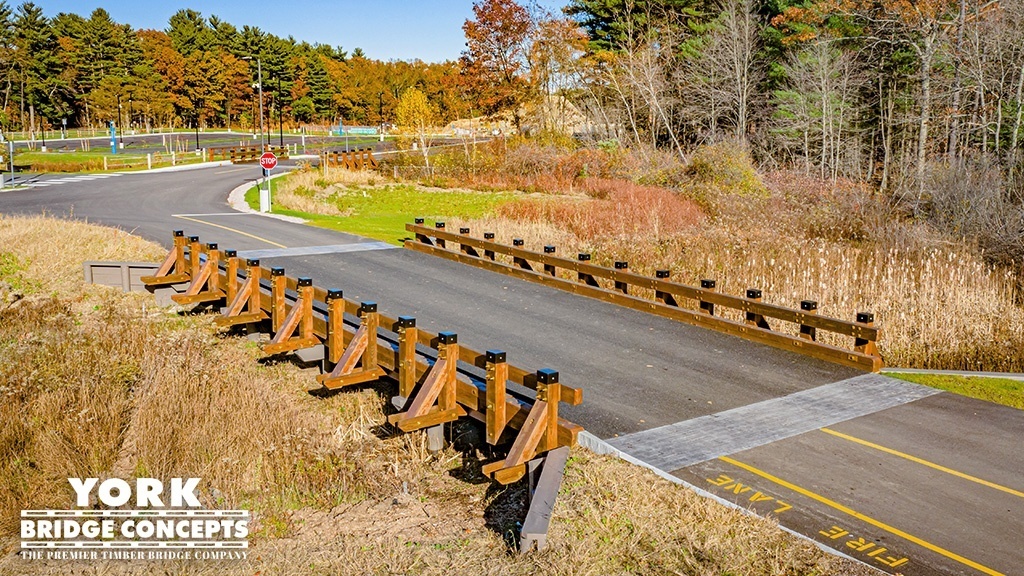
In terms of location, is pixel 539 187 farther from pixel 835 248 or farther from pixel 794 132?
pixel 835 248

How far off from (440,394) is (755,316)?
6507 mm

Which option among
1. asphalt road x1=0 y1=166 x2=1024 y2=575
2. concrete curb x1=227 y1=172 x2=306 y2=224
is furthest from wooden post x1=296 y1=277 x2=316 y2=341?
concrete curb x1=227 y1=172 x2=306 y2=224

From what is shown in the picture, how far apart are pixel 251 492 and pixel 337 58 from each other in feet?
425

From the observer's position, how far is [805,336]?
1280cm

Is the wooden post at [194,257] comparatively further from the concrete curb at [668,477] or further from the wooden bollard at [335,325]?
the concrete curb at [668,477]

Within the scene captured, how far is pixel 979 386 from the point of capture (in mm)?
11109

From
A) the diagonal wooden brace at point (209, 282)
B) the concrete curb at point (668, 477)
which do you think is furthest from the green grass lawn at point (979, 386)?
the diagonal wooden brace at point (209, 282)

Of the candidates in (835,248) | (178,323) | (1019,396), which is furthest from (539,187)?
(1019,396)

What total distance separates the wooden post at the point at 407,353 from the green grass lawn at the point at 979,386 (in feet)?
22.5

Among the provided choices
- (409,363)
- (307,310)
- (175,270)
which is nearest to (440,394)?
(409,363)

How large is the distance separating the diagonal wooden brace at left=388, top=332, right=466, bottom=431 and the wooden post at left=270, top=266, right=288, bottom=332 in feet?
15.5

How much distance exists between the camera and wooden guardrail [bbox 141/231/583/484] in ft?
27.4

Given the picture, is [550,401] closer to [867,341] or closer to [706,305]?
[867,341]

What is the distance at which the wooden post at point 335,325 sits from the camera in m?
11.9
